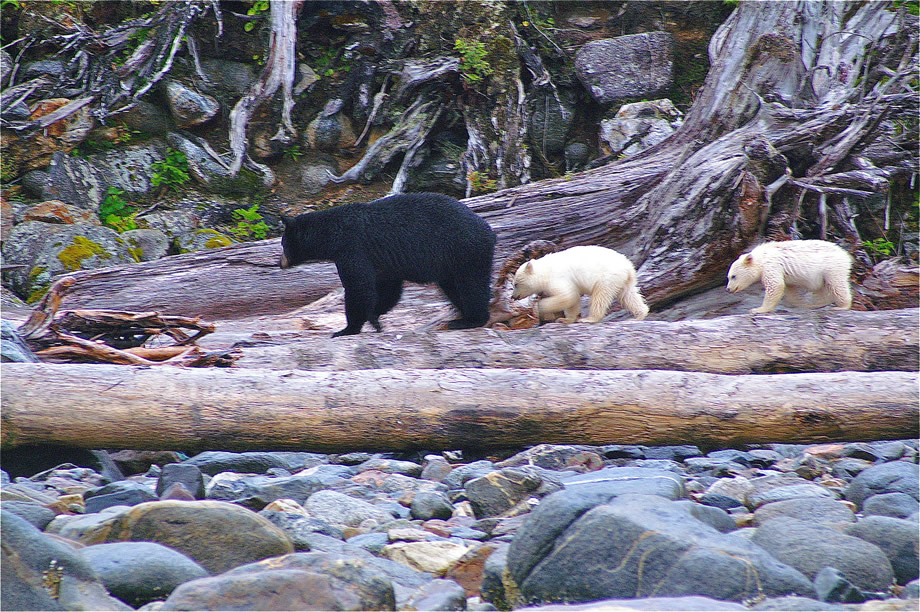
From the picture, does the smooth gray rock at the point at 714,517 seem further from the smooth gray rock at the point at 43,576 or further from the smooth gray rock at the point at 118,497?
the smooth gray rock at the point at 118,497

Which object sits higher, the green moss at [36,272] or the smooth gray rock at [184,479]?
the smooth gray rock at [184,479]

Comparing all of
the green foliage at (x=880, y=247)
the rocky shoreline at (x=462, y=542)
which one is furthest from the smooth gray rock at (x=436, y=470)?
the green foliage at (x=880, y=247)

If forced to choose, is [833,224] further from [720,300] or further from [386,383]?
[386,383]

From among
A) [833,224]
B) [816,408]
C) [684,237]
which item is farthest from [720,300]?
[816,408]

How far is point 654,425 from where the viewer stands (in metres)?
3.81

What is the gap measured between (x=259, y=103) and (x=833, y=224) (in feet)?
27.2

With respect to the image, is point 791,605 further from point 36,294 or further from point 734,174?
point 36,294

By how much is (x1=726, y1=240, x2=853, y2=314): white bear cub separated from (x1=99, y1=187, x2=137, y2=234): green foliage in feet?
28.5

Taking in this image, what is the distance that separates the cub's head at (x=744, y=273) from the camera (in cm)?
548

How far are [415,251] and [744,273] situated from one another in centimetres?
238

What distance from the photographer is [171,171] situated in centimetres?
1195

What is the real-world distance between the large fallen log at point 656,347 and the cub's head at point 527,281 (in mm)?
907

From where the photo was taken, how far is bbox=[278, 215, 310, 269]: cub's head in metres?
6.29

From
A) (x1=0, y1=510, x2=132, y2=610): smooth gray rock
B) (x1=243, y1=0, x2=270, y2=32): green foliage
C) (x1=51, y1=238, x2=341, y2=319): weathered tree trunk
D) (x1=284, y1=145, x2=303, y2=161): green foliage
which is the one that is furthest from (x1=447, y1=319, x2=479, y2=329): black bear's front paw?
(x1=243, y1=0, x2=270, y2=32): green foliage
